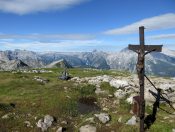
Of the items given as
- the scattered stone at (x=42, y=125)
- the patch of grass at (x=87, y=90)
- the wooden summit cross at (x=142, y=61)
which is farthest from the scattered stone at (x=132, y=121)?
the patch of grass at (x=87, y=90)

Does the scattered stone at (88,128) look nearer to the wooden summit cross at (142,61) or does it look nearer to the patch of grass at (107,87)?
the wooden summit cross at (142,61)

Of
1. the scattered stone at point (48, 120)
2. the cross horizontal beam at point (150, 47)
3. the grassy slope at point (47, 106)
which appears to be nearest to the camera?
the cross horizontal beam at point (150, 47)

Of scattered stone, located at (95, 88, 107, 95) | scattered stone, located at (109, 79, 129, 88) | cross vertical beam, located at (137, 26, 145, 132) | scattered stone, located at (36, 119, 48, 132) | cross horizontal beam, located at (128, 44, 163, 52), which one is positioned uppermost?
cross horizontal beam, located at (128, 44, 163, 52)

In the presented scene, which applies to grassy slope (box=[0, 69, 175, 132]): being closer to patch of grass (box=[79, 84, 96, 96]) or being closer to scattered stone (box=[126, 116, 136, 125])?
patch of grass (box=[79, 84, 96, 96])

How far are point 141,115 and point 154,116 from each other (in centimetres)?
706

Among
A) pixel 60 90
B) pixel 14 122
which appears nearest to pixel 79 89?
pixel 60 90

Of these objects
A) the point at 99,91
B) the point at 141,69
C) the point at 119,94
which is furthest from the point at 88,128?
the point at 99,91

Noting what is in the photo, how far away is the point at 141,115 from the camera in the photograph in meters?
24.7

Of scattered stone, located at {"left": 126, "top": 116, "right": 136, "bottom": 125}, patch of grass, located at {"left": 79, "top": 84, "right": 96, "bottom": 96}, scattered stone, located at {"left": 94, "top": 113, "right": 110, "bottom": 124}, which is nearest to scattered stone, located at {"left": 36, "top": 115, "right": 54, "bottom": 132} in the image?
scattered stone, located at {"left": 94, "top": 113, "right": 110, "bottom": 124}

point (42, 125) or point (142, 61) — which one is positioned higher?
point (142, 61)

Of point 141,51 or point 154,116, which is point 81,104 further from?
point 141,51

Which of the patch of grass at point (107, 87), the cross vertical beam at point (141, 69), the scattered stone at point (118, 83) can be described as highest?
the cross vertical beam at point (141, 69)

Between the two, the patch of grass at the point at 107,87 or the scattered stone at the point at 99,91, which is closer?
the scattered stone at the point at 99,91

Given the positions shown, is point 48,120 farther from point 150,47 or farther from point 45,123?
point 150,47
